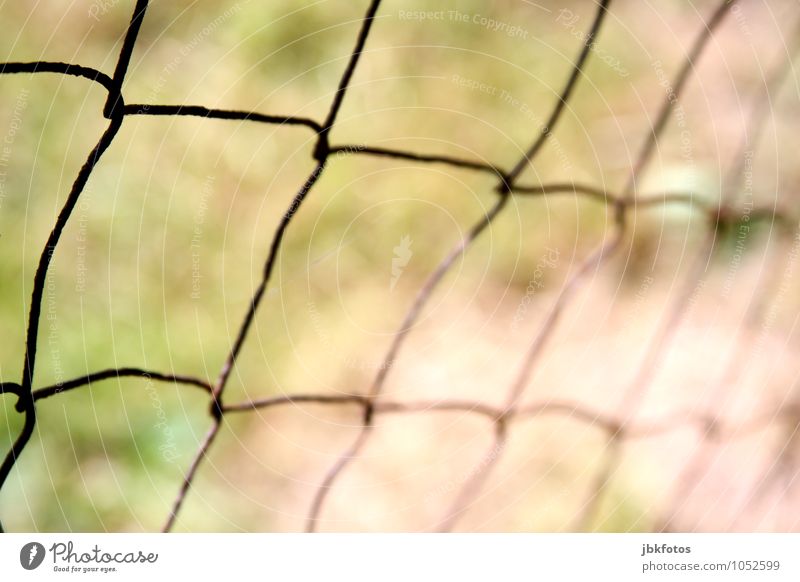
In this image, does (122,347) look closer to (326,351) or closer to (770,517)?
(326,351)

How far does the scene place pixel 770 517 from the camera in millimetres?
374
